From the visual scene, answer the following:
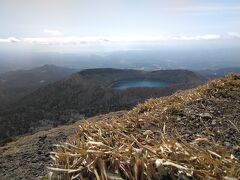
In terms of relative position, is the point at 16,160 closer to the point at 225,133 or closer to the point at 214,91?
the point at 214,91

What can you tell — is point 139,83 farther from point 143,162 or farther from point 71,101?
point 143,162

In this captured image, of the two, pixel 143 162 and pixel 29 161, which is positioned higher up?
pixel 143 162

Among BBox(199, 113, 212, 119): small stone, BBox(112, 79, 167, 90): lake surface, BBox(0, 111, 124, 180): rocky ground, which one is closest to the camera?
BBox(199, 113, 212, 119): small stone

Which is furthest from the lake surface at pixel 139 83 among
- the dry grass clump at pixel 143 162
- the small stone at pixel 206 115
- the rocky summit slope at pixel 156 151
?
the dry grass clump at pixel 143 162

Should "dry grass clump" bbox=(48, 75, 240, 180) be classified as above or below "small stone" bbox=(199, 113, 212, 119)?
above

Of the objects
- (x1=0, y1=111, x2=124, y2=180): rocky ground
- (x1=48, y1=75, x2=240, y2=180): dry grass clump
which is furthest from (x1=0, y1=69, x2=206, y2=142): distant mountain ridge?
(x1=48, y1=75, x2=240, y2=180): dry grass clump

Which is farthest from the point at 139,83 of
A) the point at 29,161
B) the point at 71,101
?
the point at 29,161

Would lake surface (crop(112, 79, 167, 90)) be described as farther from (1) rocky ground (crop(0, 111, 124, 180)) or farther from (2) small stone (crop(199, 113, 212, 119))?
(2) small stone (crop(199, 113, 212, 119))

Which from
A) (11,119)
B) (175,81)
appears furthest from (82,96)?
(175,81)

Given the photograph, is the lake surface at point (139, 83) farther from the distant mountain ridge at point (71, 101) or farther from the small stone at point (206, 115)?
the small stone at point (206, 115)
